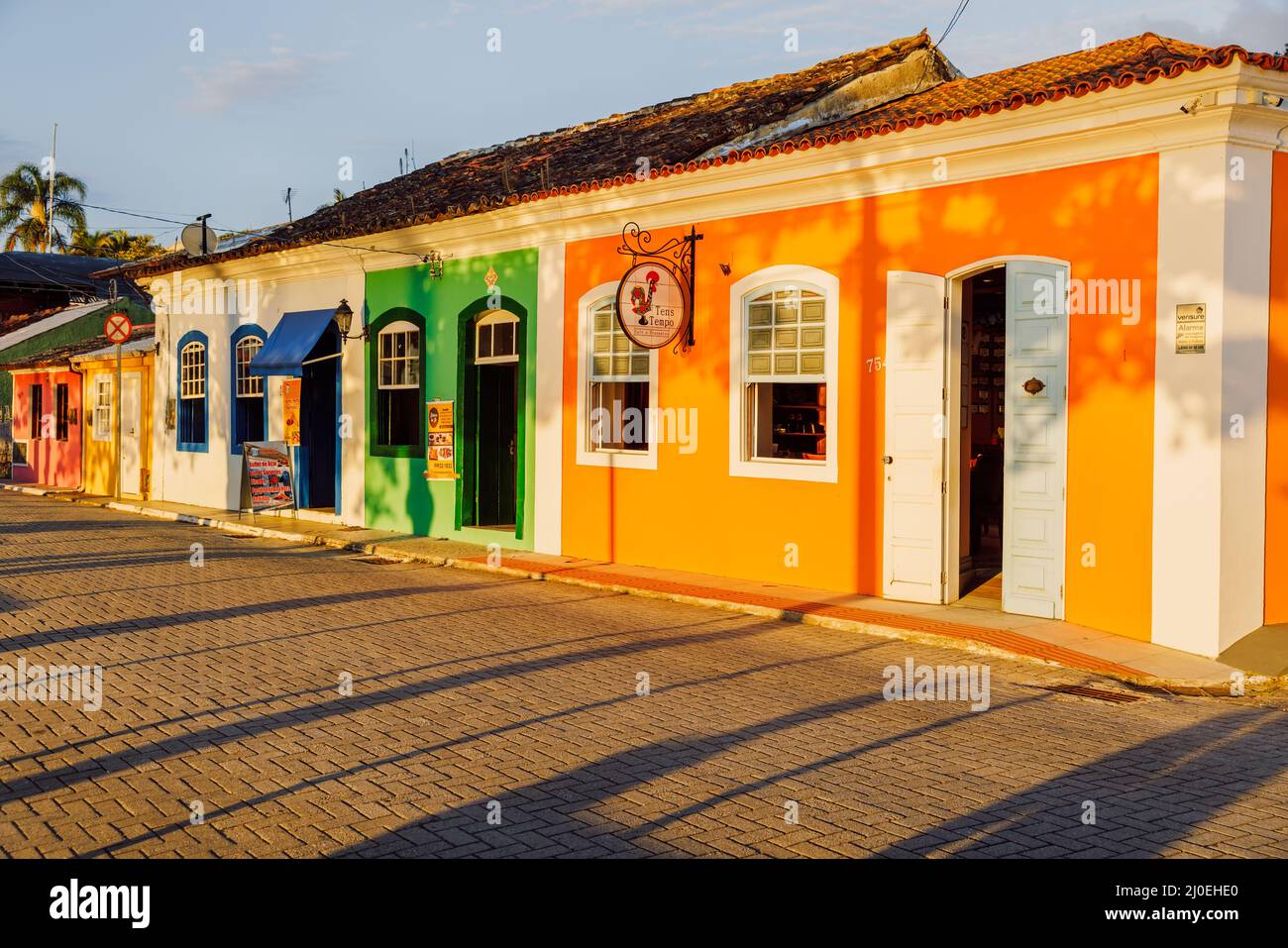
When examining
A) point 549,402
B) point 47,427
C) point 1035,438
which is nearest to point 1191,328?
point 1035,438

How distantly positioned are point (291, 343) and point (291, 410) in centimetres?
109

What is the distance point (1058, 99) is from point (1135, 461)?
3.00 m

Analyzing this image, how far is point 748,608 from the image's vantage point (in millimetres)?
11664

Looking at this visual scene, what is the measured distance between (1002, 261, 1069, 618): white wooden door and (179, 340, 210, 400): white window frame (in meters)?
16.7

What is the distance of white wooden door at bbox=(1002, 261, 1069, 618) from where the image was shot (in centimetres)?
1053

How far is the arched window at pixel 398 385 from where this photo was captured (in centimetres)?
1828

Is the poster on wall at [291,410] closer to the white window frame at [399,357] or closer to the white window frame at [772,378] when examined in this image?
the white window frame at [399,357]

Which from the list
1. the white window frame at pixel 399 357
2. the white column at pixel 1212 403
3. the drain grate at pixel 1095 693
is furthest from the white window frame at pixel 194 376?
the drain grate at pixel 1095 693

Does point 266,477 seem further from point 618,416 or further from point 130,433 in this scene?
point 130,433

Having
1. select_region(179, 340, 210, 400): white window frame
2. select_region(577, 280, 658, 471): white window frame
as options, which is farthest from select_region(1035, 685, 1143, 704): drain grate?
select_region(179, 340, 210, 400): white window frame

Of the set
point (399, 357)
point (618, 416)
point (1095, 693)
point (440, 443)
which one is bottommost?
point (1095, 693)

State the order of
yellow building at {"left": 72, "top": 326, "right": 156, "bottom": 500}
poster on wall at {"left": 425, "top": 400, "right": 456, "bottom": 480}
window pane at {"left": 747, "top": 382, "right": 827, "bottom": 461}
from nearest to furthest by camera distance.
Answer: window pane at {"left": 747, "top": 382, "right": 827, "bottom": 461}
poster on wall at {"left": 425, "top": 400, "right": 456, "bottom": 480}
yellow building at {"left": 72, "top": 326, "right": 156, "bottom": 500}

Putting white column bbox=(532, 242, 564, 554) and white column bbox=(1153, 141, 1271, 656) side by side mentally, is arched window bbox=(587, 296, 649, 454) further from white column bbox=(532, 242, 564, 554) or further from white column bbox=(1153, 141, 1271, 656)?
white column bbox=(1153, 141, 1271, 656)
